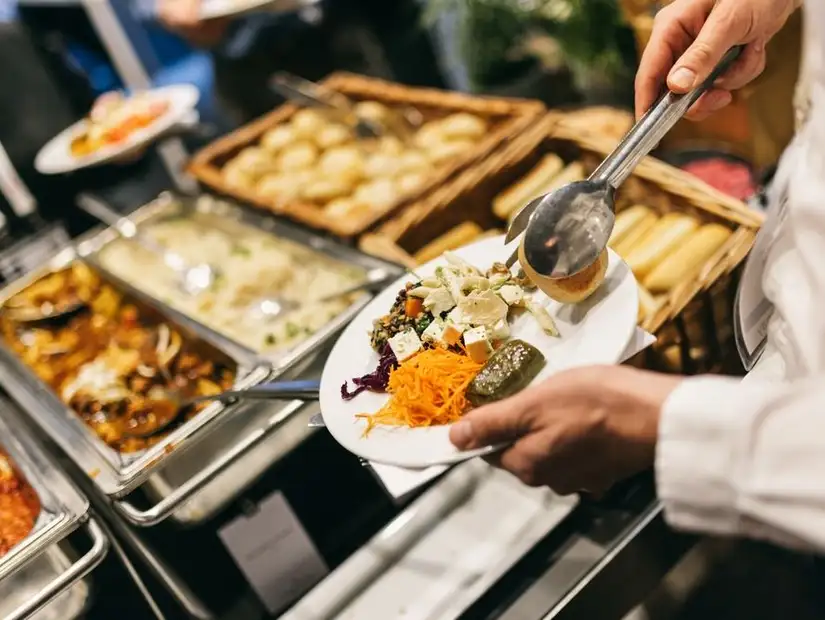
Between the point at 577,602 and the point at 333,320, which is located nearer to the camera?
the point at 577,602

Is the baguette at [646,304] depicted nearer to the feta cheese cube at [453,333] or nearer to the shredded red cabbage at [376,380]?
the feta cheese cube at [453,333]

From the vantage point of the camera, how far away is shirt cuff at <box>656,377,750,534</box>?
3.02 ft

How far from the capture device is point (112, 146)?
2.84 metres

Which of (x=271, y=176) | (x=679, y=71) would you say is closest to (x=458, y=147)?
(x=271, y=176)

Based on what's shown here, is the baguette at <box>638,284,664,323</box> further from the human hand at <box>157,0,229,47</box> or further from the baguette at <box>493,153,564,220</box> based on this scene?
the human hand at <box>157,0,229,47</box>

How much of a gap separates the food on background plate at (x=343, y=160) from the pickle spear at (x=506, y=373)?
1098mm

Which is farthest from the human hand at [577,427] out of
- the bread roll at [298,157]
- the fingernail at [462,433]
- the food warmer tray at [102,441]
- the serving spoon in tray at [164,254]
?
the bread roll at [298,157]

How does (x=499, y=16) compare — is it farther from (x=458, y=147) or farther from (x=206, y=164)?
(x=206, y=164)

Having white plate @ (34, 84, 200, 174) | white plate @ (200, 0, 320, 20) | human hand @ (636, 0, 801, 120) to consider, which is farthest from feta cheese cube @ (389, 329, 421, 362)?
white plate @ (200, 0, 320, 20)

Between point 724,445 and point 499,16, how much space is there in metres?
2.70

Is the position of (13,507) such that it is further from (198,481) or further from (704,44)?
(704,44)

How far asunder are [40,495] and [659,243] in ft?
4.99

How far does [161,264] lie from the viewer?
2568mm

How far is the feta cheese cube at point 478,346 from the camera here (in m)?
1.32
